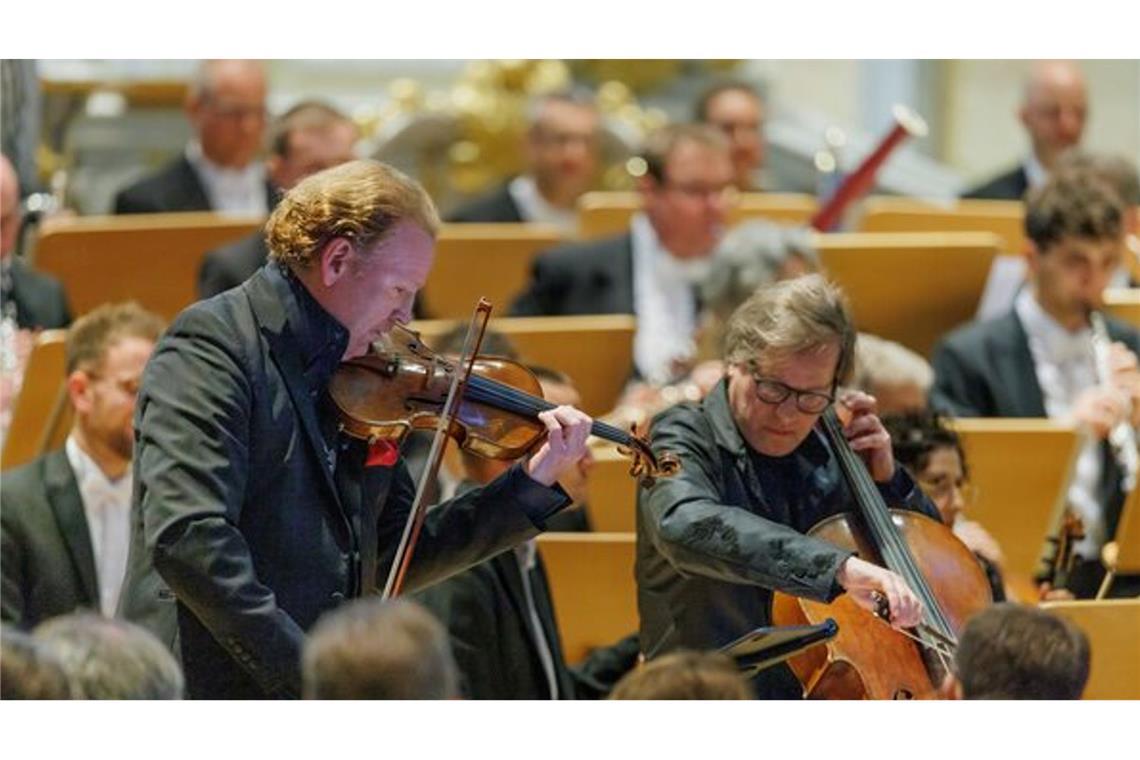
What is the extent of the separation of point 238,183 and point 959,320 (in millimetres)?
1947

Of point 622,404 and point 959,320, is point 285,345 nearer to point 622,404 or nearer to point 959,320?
point 622,404

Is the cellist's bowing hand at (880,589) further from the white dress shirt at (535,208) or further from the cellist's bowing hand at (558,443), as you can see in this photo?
the white dress shirt at (535,208)

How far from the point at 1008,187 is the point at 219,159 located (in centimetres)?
220

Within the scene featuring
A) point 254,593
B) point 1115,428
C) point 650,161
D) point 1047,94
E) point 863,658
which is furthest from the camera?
point 1047,94

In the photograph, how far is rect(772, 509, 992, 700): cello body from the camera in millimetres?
3635

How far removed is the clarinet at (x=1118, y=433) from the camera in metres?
5.51

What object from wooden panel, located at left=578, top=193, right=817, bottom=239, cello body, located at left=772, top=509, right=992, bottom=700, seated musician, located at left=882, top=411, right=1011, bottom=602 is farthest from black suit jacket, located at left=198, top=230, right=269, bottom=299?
cello body, located at left=772, top=509, right=992, bottom=700

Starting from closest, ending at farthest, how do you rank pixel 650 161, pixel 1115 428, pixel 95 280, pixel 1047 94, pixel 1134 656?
pixel 1134 656 → pixel 1115 428 → pixel 95 280 → pixel 650 161 → pixel 1047 94

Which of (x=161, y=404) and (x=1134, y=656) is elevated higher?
(x=161, y=404)

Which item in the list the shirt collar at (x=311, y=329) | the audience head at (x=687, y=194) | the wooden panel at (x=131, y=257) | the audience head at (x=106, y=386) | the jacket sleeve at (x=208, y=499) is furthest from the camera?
the audience head at (x=687, y=194)

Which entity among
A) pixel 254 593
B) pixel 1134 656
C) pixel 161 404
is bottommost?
pixel 1134 656

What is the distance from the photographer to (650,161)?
21.4ft

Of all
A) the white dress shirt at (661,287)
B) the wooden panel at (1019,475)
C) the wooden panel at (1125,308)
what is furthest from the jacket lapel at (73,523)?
the wooden panel at (1125,308)

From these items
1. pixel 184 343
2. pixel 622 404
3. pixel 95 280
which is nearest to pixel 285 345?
pixel 184 343
